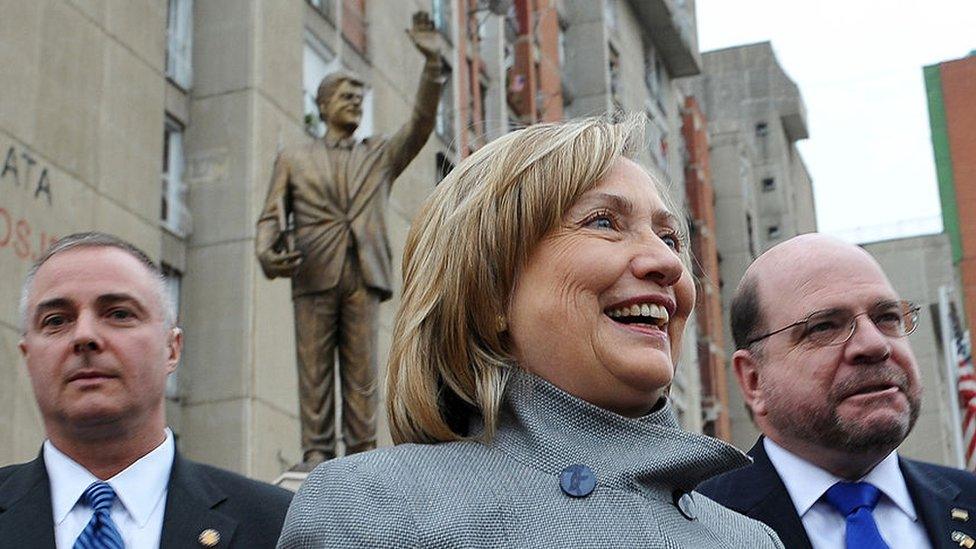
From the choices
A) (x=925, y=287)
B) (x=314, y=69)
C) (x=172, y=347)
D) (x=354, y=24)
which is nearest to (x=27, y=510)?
(x=172, y=347)

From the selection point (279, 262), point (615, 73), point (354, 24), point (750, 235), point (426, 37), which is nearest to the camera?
point (279, 262)

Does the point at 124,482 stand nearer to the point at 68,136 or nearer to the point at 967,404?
the point at 967,404

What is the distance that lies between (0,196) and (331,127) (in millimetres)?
7309

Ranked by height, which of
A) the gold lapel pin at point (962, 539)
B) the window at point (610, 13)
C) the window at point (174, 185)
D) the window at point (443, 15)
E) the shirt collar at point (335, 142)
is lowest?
the gold lapel pin at point (962, 539)

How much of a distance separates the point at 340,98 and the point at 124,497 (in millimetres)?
6507

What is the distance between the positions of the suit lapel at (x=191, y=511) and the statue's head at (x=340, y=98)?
631cm

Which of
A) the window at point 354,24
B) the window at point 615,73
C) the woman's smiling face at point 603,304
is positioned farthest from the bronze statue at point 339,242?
the window at point 615,73

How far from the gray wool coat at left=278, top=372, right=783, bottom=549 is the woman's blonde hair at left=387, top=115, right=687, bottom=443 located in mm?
87

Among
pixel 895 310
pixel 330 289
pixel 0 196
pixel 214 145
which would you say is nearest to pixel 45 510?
pixel 895 310

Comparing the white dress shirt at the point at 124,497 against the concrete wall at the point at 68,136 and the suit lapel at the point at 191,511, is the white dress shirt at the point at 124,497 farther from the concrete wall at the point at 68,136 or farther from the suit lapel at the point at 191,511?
the concrete wall at the point at 68,136

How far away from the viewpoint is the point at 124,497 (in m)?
4.24

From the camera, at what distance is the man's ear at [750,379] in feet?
15.7

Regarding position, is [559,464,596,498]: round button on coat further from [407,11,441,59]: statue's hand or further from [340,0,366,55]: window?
[340,0,366,55]: window

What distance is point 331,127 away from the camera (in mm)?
10727
